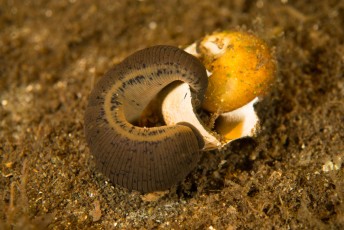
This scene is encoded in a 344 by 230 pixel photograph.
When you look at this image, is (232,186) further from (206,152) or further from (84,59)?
(84,59)

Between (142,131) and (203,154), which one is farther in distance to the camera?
(203,154)

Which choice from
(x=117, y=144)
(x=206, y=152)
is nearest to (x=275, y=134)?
(x=206, y=152)

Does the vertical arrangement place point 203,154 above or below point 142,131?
below

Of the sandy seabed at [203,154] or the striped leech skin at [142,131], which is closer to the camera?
the striped leech skin at [142,131]
